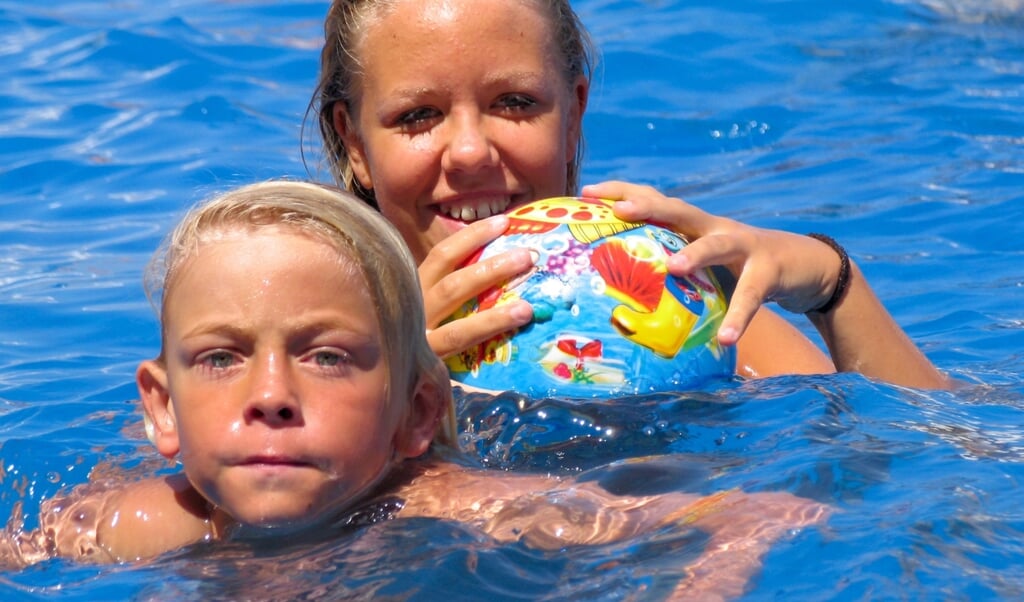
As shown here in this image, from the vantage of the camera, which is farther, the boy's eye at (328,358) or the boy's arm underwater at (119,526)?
the boy's arm underwater at (119,526)

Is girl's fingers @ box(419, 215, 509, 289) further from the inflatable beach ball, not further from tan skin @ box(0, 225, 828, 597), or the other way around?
tan skin @ box(0, 225, 828, 597)

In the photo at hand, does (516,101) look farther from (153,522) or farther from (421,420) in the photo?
(153,522)

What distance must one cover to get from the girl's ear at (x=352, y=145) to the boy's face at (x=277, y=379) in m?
1.52

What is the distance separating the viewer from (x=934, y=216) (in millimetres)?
8188

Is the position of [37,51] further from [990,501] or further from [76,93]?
[990,501]

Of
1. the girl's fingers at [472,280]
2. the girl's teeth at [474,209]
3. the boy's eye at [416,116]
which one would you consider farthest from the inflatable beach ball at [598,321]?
the boy's eye at [416,116]

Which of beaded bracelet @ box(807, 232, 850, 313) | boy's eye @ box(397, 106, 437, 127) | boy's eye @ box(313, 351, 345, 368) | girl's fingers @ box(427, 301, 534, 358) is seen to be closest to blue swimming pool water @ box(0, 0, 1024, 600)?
girl's fingers @ box(427, 301, 534, 358)

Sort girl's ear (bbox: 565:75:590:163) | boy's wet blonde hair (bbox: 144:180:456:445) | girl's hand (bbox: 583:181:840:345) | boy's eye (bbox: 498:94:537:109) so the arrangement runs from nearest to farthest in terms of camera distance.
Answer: boy's wet blonde hair (bbox: 144:180:456:445) < girl's hand (bbox: 583:181:840:345) < boy's eye (bbox: 498:94:537:109) < girl's ear (bbox: 565:75:590:163)

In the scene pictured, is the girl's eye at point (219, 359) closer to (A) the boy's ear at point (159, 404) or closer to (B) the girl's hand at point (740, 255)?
(A) the boy's ear at point (159, 404)

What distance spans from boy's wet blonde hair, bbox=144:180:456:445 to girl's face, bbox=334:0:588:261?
91 cm

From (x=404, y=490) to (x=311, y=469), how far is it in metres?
0.37

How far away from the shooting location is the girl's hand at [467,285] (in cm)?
420

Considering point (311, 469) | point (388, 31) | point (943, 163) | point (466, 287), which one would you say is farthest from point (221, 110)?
point (311, 469)

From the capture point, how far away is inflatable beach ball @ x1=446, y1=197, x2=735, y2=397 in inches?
164
